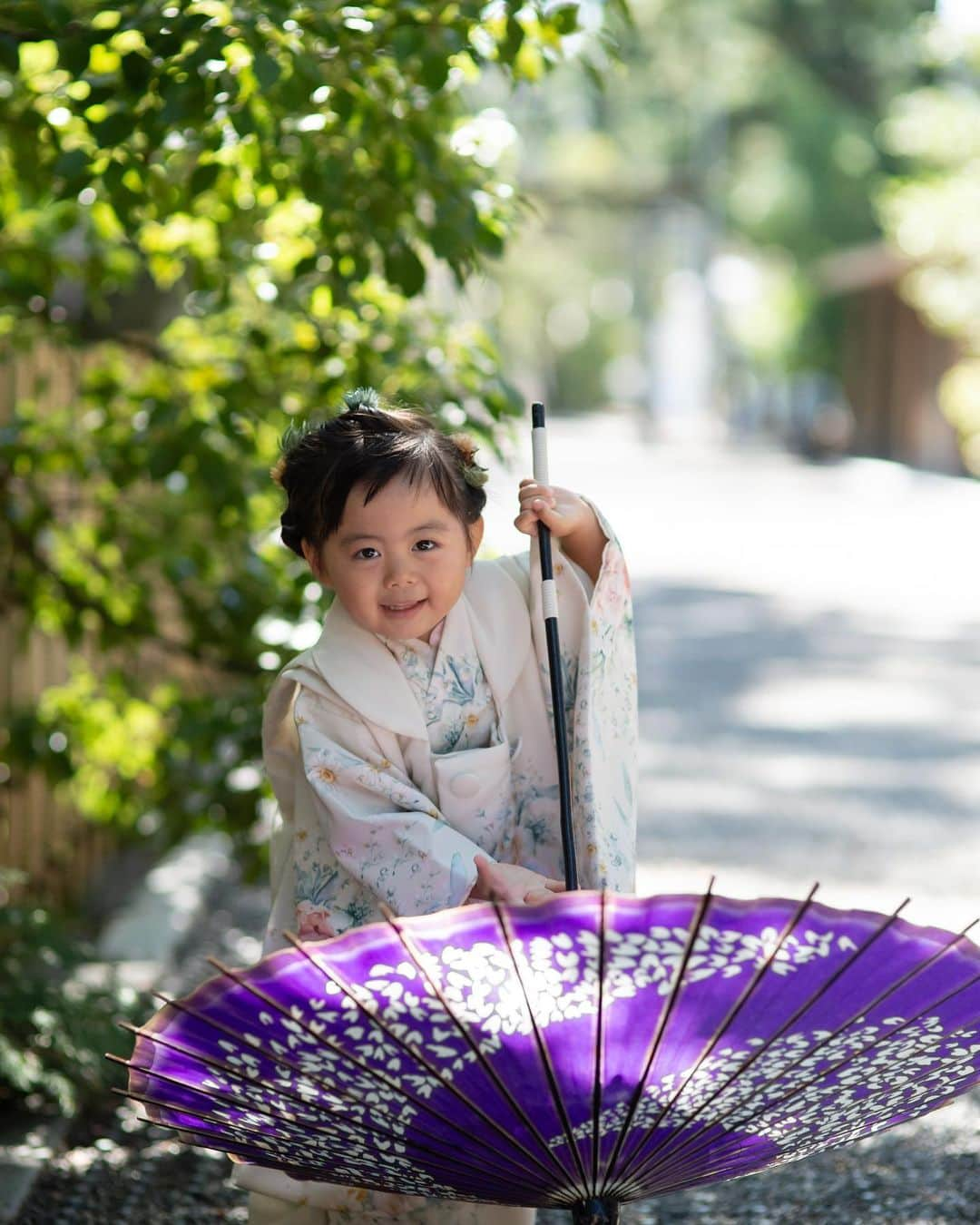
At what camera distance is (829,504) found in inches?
867

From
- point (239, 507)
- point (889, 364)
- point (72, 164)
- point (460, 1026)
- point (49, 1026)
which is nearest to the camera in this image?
point (460, 1026)

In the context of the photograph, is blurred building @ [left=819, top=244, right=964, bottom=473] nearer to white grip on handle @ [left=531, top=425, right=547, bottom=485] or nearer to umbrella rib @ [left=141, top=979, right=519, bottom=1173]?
white grip on handle @ [left=531, top=425, right=547, bottom=485]

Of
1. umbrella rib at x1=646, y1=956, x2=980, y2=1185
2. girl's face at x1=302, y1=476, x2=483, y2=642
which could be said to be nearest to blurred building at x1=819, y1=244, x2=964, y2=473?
girl's face at x1=302, y1=476, x2=483, y2=642

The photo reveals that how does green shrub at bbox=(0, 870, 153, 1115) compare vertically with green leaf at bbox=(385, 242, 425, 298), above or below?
below

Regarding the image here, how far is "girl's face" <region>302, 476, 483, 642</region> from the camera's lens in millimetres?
2287

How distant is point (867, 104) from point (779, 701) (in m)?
32.4

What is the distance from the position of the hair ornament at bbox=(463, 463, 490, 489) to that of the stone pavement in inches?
7.4

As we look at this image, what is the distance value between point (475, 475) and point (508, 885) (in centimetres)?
56

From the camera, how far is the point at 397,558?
230 cm

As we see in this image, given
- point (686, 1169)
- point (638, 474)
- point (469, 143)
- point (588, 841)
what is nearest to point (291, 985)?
point (686, 1169)

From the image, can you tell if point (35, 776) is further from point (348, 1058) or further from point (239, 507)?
point (348, 1058)

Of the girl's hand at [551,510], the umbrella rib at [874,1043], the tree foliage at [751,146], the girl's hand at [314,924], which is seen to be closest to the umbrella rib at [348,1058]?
the umbrella rib at [874,1043]

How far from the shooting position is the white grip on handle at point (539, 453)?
238 cm

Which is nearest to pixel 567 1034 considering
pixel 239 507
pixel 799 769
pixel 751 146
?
pixel 239 507
